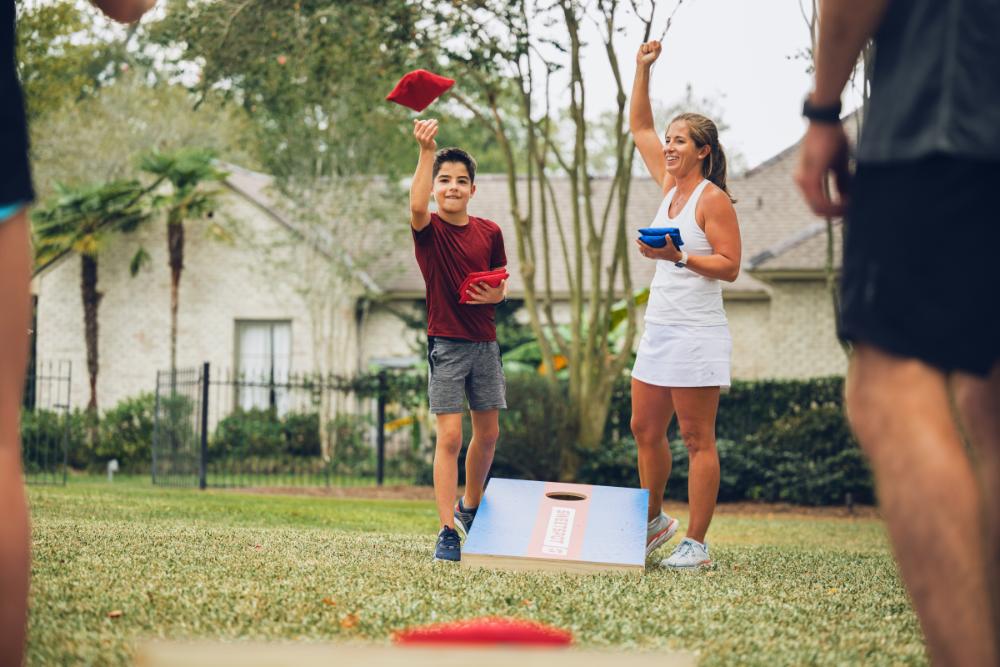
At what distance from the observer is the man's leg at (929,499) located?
1.84 m

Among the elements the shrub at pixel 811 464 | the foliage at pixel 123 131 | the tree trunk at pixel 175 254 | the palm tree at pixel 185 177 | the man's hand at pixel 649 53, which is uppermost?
the foliage at pixel 123 131

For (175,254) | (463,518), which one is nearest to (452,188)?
(463,518)

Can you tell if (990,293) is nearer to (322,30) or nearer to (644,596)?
(644,596)

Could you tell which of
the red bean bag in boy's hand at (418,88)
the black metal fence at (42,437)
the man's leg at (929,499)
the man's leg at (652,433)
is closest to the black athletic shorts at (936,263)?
the man's leg at (929,499)

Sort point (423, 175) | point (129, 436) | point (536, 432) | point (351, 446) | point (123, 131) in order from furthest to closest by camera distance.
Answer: point (123, 131), point (129, 436), point (351, 446), point (536, 432), point (423, 175)

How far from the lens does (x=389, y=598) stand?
3.60 metres

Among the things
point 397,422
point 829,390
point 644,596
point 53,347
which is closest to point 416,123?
point 644,596

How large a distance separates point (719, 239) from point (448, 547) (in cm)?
197

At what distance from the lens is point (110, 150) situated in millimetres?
26734

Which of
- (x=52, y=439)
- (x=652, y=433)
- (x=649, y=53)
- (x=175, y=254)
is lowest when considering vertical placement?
(x=52, y=439)

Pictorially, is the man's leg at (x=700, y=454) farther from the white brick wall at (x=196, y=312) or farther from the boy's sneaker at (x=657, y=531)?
the white brick wall at (x=196, y=312)

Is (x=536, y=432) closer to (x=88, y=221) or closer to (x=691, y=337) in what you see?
(x=691, y=337)

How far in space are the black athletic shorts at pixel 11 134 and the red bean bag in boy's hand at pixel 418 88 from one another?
327cm

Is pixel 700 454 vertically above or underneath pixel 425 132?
underneath
